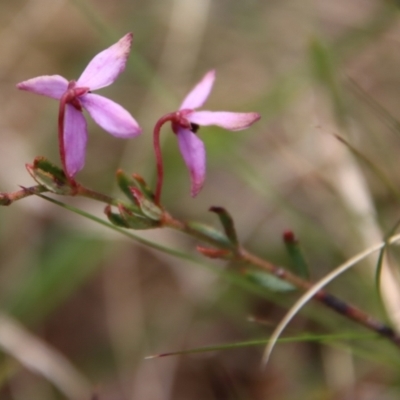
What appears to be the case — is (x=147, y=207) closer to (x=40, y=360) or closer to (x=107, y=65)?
(x=107, y=65)

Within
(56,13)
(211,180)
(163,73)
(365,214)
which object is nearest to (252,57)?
(163,73)

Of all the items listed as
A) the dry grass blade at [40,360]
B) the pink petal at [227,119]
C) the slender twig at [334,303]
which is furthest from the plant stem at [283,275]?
the dry grass blade at [40,360]

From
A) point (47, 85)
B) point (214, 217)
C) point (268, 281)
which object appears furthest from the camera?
point (214, 217)

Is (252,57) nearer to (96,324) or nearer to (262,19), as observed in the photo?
(262,19)

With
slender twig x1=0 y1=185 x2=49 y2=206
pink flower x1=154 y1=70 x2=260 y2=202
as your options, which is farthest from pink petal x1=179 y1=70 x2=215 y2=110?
slender twig x1=0 y1=185 x2=49 y2=206

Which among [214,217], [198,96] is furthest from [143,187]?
[214,217]

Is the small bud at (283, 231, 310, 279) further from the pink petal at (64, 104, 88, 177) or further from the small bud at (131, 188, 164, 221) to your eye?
the pink petal at (64, 104, 88, 177)
